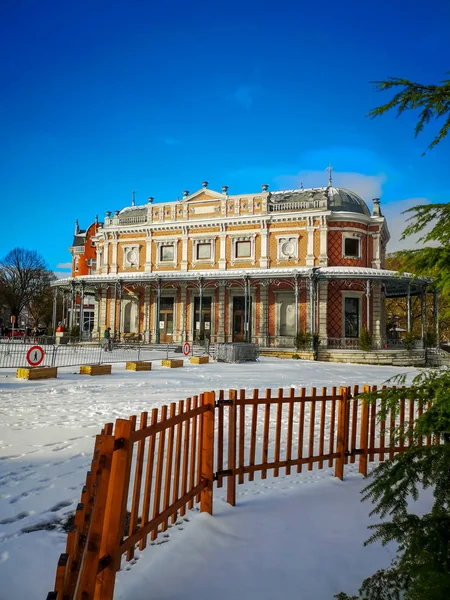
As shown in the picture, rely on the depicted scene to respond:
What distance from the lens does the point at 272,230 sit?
2872cm

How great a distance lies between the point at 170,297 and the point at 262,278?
25.2 ft

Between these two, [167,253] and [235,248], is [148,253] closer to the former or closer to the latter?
[167,253]

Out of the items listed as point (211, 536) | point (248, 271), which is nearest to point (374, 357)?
point (248, 271)

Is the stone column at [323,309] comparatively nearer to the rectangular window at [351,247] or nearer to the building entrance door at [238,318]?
the rectangular window at [351,247]

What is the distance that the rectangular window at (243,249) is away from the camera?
95.9ft

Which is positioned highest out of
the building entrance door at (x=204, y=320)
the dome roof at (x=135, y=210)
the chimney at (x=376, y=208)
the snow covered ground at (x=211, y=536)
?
the dome roof at (x=135, y=210)

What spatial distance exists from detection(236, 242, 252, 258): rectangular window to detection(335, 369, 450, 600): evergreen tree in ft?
86.6

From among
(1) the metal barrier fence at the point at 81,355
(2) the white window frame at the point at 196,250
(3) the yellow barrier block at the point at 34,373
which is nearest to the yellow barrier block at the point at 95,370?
(3) the yellow barrier block at the point at 34,373

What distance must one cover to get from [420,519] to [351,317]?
2540cm

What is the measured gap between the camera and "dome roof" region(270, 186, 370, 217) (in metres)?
27.9

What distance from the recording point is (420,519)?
2447 millimetres

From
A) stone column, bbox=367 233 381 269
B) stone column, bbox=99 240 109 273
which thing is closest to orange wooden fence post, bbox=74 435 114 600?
stone column, bbox=367 233 381 269

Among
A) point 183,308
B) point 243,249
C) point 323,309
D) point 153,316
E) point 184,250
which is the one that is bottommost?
point 153,316

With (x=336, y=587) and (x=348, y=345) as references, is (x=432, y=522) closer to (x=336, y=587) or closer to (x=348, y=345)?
(x=336, y=587)
